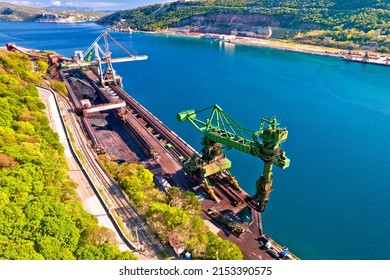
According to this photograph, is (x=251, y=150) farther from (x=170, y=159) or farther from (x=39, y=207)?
(x=39, y=207)

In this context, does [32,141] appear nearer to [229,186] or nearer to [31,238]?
[31,238]

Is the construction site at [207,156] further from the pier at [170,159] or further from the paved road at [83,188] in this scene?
the paved road at [83,188]

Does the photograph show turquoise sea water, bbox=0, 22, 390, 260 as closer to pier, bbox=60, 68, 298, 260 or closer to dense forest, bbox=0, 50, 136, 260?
pier, bbox=60, 68, 298, 260

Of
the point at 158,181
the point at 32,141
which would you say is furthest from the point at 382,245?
the point at 32,141

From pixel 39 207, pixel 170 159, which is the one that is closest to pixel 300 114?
pixel 170 159

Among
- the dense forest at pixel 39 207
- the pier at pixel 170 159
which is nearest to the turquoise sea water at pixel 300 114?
the pier at pixel 170 159
